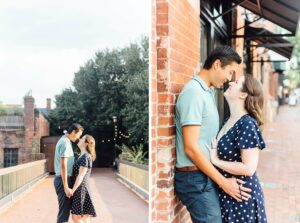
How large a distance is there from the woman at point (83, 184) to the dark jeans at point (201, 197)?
2.37 ft

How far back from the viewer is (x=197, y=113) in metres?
2.99

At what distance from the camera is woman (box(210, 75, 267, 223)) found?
9.75 ft

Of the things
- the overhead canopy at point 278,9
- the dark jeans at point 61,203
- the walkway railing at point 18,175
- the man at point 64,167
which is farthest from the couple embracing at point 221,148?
the overhead canopy at point 278,9

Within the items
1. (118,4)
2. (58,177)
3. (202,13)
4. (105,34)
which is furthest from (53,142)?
(202,13)

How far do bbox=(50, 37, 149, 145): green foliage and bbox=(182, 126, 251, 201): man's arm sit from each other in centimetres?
30

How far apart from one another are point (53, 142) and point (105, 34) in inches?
28.3

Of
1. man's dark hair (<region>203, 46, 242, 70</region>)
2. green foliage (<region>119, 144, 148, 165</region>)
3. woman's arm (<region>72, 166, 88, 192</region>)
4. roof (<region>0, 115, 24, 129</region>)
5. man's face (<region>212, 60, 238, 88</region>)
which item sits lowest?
woman's arm (<region>72, 166, 88, 192</region>)

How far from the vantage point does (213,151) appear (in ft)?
10.3

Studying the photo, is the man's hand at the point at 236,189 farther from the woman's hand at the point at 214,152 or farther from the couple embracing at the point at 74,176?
the couple embracing at the point at 74,176

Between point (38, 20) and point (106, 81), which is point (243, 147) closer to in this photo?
point (106, 81)

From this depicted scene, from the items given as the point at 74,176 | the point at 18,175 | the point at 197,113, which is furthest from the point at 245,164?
the point at 18,175

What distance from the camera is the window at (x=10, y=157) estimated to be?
97.0 inches

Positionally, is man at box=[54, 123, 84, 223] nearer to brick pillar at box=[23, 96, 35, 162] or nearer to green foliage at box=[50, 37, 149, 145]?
green foliage at box=[50, 37, 149, 145]

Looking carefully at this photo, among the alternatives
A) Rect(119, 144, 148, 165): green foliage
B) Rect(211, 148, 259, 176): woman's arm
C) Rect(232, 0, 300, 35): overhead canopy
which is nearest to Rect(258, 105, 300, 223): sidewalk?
Rect(232, 0, 300, 35): overhead canopy
